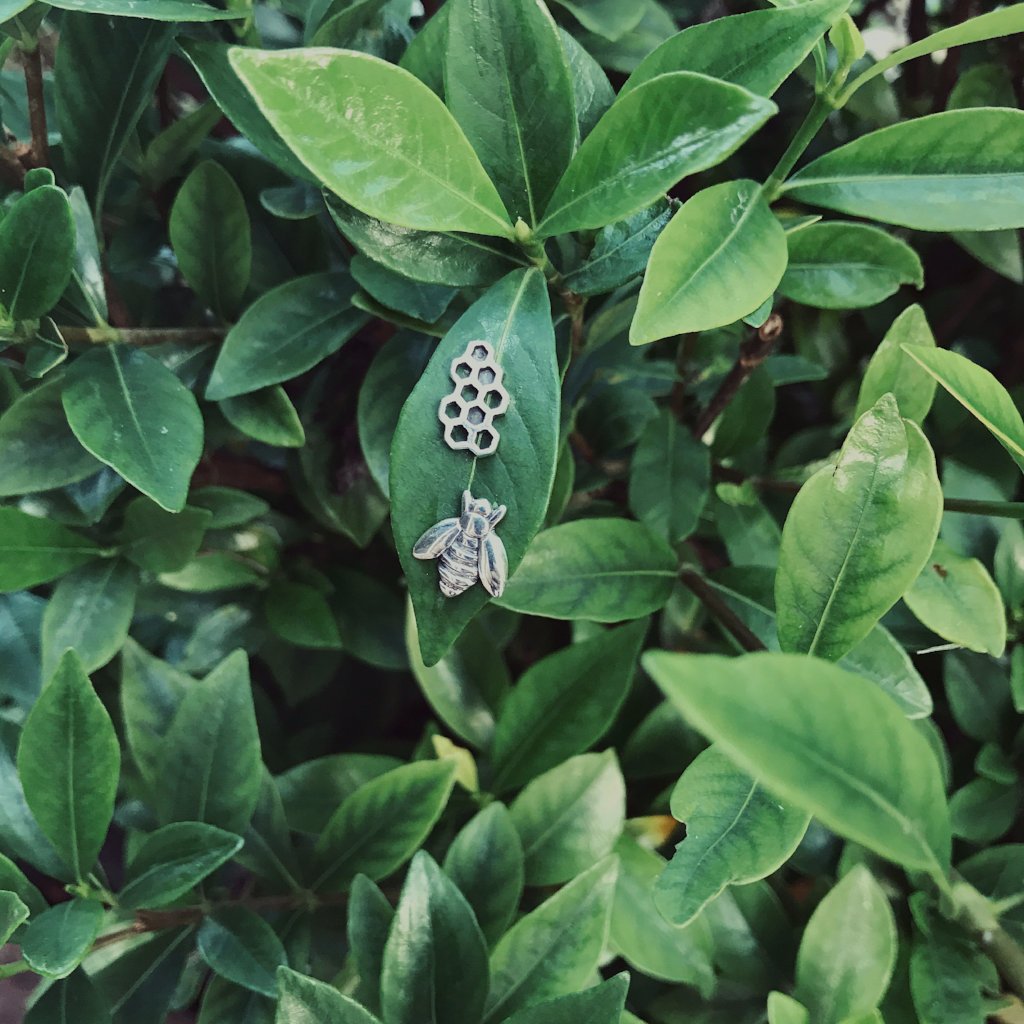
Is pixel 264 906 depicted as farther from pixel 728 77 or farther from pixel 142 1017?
pixel 728 77

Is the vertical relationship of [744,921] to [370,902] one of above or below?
below

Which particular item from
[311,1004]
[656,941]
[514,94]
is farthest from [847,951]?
[514,94]

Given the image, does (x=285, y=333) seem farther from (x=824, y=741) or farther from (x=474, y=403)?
(x=824, y=741)

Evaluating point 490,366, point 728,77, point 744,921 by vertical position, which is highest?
point 728,77

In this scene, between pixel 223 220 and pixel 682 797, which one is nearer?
pixel 682 797

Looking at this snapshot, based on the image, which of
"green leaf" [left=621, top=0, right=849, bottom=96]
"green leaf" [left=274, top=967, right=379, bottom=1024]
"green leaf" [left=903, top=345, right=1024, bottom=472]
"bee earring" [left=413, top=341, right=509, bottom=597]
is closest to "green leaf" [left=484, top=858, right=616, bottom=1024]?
"green leaf" [left=274, top=967, right=379, bottom=1024]

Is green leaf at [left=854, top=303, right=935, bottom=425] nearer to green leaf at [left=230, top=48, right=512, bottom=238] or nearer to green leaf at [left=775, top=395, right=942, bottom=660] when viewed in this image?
green leaf at [left=775, top=395, right=942, bottom=660]

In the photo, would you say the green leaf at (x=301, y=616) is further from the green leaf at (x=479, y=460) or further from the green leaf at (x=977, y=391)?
the green leaf at (x=977, y=391)

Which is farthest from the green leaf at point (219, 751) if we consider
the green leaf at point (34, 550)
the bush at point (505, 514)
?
the green leaf at point (34, 550)

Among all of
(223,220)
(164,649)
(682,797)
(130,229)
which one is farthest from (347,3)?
(164,649)
